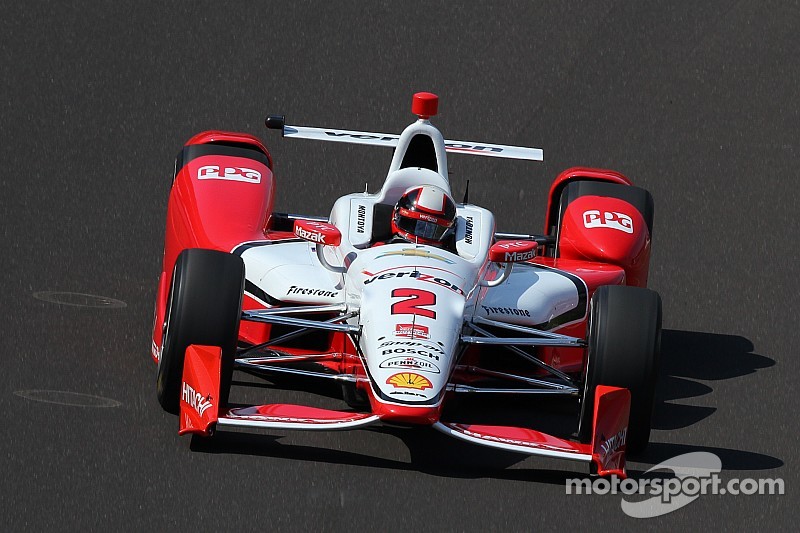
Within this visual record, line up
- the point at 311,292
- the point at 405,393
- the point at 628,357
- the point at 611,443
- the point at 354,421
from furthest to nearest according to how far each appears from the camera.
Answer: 1. the point at 311,292
2. the point at 628,357
3. the point at 611,443
4. the point at 405,393
5. the point at 354,421

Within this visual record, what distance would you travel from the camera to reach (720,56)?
798 inches

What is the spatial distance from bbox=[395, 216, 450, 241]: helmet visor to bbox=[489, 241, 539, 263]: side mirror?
58 cm

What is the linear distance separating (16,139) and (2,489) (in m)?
7.28

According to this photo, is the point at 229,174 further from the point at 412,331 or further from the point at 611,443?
the point at 611,443

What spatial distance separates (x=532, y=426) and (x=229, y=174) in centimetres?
356

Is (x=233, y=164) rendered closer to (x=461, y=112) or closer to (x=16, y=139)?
(x=16, y=139)

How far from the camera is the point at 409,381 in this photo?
1050cm

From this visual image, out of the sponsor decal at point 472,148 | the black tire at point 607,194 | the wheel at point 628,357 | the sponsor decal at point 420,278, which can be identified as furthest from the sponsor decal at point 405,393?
the sponsor decal at point 472,148

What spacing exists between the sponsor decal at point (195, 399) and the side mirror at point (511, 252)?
2329 millimetres

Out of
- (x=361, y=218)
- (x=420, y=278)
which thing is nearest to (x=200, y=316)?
(x=420, y=278)

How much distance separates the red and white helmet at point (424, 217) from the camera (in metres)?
12.2

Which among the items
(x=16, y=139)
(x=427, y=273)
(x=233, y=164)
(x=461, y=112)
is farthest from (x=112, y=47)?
(x=427, y=273)

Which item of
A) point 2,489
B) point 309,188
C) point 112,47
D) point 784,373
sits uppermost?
point 112,47

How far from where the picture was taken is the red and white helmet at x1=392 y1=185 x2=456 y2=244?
40.2ft
